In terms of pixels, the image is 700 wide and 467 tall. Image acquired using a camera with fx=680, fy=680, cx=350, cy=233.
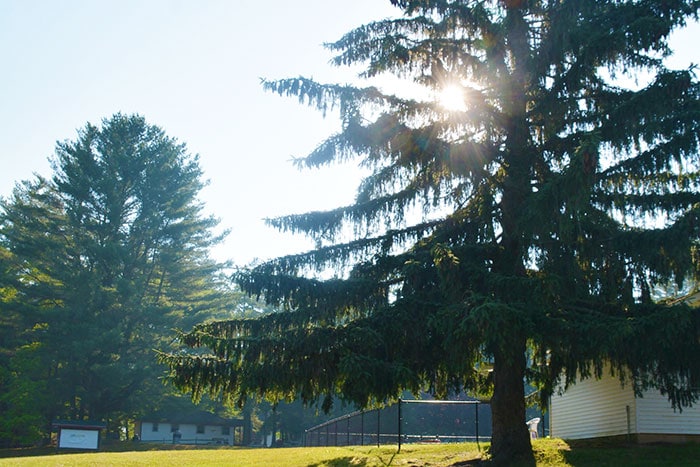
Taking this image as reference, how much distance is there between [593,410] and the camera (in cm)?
1797

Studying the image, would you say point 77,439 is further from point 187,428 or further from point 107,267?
point 187,428

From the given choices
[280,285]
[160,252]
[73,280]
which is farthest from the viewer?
[160,252]

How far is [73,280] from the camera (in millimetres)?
41500

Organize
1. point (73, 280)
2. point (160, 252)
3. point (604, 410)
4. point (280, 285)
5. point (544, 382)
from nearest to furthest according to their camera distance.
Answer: point (280, 285)
point (544, 382)
point (604, 410)
point (73, 280)
point (160, 252)

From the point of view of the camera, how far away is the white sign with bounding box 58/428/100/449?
87.1 feet

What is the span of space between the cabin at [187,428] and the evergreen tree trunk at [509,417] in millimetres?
42526

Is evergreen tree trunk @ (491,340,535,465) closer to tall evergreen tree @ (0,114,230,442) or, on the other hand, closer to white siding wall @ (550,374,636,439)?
white siding wall @ (550,374,636,439)

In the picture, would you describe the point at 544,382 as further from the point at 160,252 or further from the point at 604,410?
the point at 160,252

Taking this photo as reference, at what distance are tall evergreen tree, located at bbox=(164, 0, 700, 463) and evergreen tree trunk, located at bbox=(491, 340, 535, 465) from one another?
4 centimetres

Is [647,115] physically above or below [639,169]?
above

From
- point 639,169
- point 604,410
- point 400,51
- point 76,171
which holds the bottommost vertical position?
point 604,410

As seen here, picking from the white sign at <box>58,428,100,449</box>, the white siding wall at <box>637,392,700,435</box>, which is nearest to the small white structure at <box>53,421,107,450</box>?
the white sign at <box>58,428,100,449</box>

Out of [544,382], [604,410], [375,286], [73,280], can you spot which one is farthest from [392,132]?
[73,280]

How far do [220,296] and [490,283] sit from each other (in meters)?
37.2
